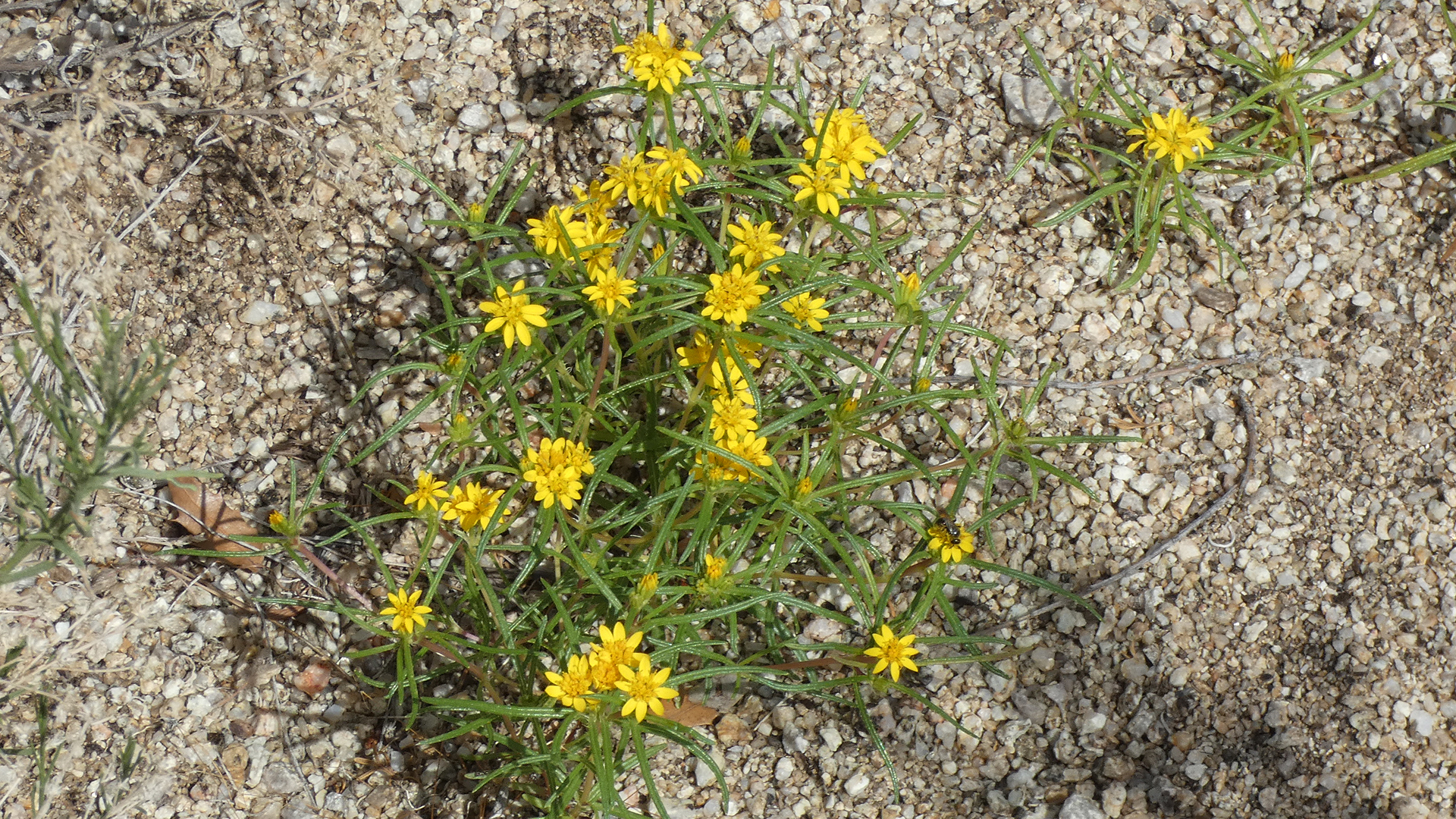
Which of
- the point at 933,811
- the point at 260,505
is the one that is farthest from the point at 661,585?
the point at 260,505

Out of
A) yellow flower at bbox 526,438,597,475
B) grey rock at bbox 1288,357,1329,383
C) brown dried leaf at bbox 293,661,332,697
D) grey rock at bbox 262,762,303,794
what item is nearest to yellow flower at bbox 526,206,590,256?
yellow flower at bbox 526,438,597,475

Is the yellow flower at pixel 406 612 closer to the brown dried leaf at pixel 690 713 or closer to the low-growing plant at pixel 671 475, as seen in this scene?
the low-growing plant at pixel 671 475

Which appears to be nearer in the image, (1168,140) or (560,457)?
(560,457)

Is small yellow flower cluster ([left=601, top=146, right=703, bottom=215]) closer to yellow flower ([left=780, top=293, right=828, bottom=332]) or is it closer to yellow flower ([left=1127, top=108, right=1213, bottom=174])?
yellow flower ([left=780, top=293, right=828, bottom=332])

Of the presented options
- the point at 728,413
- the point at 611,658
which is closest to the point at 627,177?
the point at 728,413

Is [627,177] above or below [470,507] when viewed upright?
above

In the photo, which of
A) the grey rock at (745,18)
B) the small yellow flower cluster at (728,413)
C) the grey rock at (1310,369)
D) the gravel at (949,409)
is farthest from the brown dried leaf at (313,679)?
the grey rock at (1310,369)

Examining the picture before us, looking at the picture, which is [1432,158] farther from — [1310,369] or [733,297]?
[733,297]

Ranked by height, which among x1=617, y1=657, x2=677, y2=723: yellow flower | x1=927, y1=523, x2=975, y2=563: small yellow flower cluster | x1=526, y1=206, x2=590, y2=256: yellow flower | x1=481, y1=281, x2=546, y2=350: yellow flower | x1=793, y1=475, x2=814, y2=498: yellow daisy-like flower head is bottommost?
x1=927, y1=523, x2=975, y2=563: small yellow flower cluster
